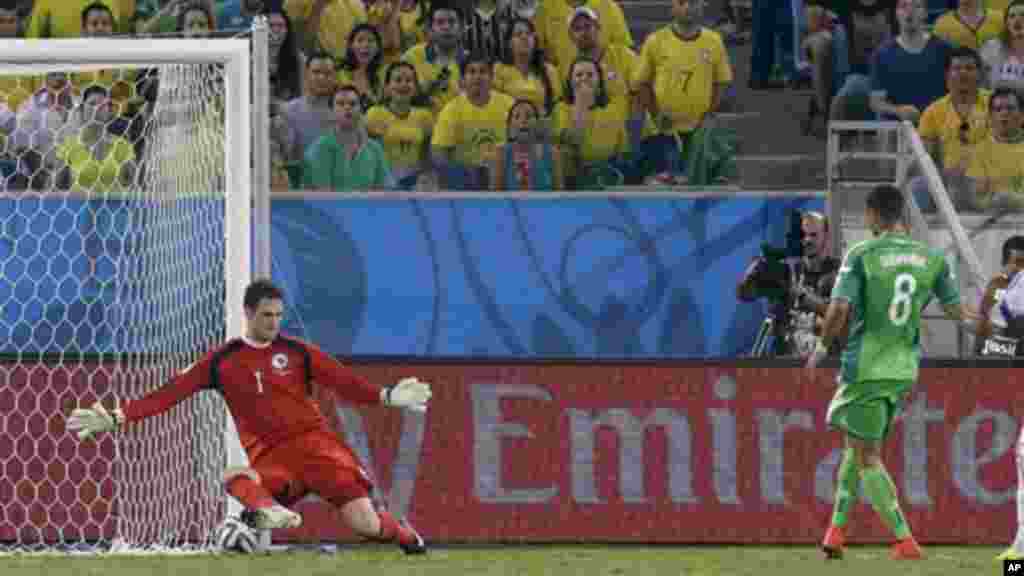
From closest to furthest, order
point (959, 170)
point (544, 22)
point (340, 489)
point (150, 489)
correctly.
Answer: point (340, 489)
point (150, 489)
point (959, 170)
point (544, 22)

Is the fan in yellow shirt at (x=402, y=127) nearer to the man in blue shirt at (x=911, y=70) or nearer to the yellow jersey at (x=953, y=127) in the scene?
the man in blue shirt at (x=911, y=70)

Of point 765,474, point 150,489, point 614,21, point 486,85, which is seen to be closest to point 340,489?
point 150,489

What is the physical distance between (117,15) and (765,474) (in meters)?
5.82

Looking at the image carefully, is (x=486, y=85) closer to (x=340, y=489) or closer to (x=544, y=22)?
(x=544, y=22)

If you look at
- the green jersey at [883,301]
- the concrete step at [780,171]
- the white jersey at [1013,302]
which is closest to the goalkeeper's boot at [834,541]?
the green jersey at [883,301]

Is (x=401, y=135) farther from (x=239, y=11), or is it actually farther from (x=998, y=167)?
(x=998, y=167)

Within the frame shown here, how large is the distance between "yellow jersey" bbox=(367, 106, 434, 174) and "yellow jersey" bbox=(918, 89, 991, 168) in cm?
304

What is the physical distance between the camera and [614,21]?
20.0 meters

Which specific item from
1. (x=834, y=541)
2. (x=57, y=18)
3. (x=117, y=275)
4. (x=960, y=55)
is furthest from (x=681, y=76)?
(x=834, y=541)

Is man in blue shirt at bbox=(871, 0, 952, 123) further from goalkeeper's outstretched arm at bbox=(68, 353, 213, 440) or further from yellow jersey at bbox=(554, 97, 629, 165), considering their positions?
goalkeeper's outstretched arm at bbox=(68, 353, 213, 440)

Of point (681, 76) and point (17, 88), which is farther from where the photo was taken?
point (681, 76)

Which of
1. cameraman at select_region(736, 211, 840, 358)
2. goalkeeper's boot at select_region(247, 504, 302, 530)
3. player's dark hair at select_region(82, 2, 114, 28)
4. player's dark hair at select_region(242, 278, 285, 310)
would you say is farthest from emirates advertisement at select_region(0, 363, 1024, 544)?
player's dark hair at select_region(82, 2, 114, 28)

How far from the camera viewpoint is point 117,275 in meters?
16.5

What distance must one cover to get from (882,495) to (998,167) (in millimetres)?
5024
